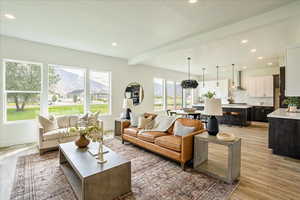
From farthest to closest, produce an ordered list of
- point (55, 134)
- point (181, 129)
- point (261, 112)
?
point (261, 112)
point (55, 134)
point (181, 129)

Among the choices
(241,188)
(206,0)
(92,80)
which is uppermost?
(206,0)

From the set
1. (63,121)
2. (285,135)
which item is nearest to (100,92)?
(63,121)

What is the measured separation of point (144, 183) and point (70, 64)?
443 centimetres

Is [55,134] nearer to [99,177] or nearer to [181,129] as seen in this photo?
[99,177]

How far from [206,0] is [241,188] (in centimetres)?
302

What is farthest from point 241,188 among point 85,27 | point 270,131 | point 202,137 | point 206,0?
point 85,27

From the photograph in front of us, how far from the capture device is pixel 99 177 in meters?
1.81

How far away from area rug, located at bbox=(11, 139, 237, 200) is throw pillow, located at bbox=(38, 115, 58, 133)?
2.72 feet

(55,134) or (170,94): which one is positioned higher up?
(170,94)

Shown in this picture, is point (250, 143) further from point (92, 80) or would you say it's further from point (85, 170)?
point (92, 80)

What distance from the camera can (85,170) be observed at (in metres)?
1.86

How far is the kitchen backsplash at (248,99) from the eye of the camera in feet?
24.9

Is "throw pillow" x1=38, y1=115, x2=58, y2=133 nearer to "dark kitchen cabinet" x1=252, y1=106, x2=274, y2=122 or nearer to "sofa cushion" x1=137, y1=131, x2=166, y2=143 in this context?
"sofa cushion" x1=137, y1=131, x2=166, y2=143

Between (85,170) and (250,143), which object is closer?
(85,170)
